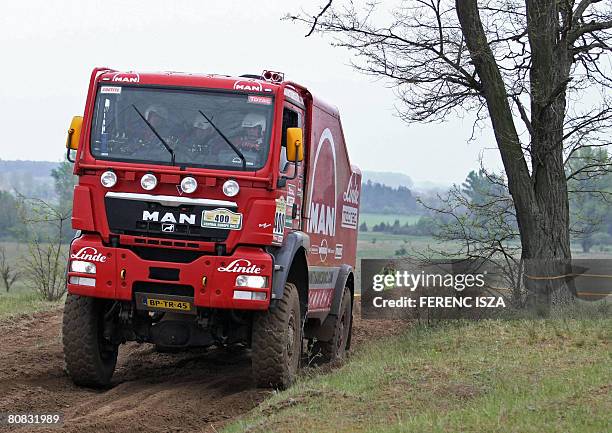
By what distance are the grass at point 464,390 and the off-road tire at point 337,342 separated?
2.15ft

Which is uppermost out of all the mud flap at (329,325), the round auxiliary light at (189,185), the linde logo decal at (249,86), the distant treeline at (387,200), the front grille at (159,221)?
the distant treeline at (387,200)

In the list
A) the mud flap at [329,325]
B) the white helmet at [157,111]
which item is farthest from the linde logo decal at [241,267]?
the mud flap at [329,325]

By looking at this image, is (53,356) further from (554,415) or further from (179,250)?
(554,415)

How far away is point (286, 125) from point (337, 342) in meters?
4.05

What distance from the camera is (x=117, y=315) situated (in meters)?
11.3

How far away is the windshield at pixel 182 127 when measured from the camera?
10766 mm

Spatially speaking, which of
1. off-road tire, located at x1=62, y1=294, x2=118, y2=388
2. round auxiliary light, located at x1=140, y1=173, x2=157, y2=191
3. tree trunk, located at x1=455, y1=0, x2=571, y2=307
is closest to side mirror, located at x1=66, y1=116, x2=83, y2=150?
round auxiliary light, located at x1=140, y1=173, x2=157, y2=191

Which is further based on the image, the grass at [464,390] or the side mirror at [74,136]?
the side mirror at [74,136]

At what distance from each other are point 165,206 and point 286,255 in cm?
131

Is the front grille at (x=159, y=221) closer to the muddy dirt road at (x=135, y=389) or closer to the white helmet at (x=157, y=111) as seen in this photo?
the white helmet at (x=157, y=111)

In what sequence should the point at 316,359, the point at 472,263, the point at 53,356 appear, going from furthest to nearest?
the point at 472,263
the point at 316,359
the point at 53,356

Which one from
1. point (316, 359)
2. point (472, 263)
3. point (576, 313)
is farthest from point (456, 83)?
point (316, 359)

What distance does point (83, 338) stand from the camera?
11.0 metres

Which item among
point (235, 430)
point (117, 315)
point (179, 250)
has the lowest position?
point (235, 430)
